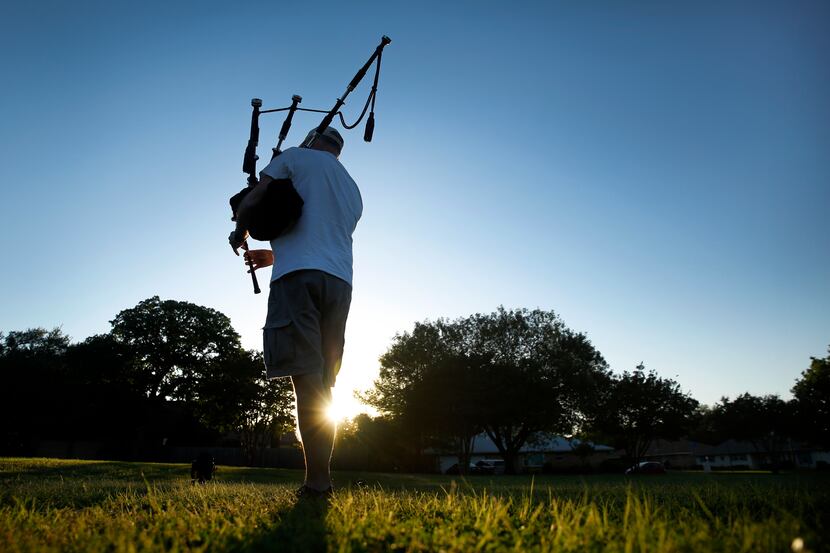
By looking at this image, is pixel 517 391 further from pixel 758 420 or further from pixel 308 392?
pixel 758 420

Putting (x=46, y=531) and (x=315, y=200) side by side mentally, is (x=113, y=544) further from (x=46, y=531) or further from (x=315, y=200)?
(x=315, y=200)

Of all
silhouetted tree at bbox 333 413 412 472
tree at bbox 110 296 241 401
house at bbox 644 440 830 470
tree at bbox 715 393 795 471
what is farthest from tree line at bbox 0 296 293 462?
house at bbox 644 440 830 470

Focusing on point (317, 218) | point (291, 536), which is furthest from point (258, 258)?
point (291, 536)

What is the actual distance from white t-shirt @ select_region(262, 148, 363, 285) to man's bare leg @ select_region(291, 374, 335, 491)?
2.73 feet

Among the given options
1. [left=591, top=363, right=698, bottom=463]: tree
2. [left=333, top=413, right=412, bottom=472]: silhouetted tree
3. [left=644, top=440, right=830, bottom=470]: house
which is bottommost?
[left=644, top=440, right=830, bottom=470]: house

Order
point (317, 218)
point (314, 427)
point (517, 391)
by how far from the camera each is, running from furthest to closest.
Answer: point (517, 391) < point (317, 218) < point (314, 427)

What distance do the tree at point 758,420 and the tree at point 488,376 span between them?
42539 millimetres

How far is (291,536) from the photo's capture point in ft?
5.83

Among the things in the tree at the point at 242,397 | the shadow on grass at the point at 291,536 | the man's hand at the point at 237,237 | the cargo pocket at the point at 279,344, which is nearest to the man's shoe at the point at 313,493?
the shadow on grass at the point at 291,536

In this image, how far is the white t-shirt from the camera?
367 cm

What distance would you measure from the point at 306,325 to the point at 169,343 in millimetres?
49433

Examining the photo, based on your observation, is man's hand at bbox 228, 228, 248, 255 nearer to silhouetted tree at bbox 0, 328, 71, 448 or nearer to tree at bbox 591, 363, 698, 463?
tree at bbox 591, 363, 698, 463

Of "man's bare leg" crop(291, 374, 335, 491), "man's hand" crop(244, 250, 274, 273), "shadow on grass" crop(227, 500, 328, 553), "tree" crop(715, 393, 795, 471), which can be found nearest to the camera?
"shadow on grass" crop(227, 500, 328, 553)

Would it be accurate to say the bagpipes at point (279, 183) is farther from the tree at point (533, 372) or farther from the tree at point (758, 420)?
the tree at point (758, 420)
